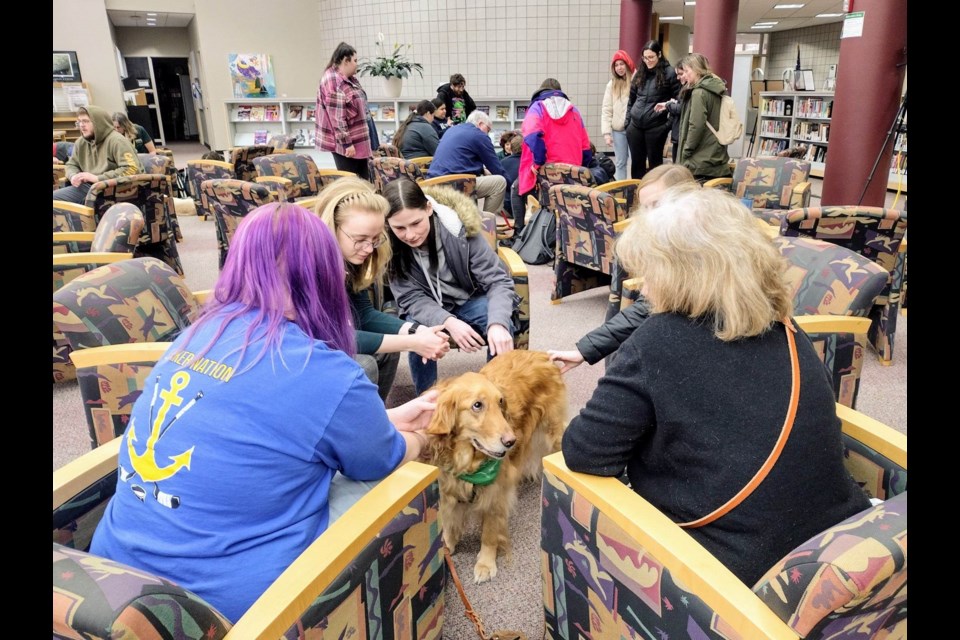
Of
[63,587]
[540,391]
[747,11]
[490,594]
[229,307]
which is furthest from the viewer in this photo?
[747,11]

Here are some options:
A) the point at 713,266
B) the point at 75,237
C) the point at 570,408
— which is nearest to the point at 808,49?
the point at 570,408

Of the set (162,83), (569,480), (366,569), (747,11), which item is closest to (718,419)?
(569,480)

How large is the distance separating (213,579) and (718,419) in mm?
914

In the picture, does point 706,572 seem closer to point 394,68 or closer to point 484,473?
point 484,473

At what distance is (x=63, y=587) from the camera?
0.70 metres

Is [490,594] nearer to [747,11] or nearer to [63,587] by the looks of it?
[63,587]

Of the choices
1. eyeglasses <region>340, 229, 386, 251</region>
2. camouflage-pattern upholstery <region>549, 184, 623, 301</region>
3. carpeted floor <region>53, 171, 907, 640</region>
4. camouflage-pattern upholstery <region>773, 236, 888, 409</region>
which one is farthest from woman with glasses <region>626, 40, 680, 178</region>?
eyeglasses <region>340, 229, 386, 251</region>

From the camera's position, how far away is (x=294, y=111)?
36.3ft

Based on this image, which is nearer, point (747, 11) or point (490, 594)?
point (490, 594)

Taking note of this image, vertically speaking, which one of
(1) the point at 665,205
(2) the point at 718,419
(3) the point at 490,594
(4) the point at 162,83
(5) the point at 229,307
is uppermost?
(4) the point at 162,83

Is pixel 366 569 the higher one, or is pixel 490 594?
pixel 366 569

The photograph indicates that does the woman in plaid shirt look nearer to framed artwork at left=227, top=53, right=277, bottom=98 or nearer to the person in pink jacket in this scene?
the person in pink jacket

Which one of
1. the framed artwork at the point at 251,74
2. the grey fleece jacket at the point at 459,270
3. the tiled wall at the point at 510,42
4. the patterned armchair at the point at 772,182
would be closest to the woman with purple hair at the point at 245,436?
the grey fleece jacket at the point at 459,270

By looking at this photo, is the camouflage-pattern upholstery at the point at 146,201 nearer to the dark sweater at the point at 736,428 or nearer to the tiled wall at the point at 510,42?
the dark sweater at the point at 736,428
